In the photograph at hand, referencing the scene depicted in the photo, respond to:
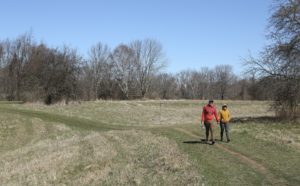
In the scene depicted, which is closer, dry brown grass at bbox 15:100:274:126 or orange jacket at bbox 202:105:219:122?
orange jacket at bbox 202:105:219:122

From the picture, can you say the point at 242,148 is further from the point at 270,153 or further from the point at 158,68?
the point at 158,68

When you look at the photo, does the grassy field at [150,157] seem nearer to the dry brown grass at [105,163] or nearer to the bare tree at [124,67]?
the dry brown grass at [105,163]

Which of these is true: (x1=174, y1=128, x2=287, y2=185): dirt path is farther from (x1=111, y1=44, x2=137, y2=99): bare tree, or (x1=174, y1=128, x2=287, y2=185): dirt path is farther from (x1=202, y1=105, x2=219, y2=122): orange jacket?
(x1=111, y1=44, x2=137, y2=99): bare tree

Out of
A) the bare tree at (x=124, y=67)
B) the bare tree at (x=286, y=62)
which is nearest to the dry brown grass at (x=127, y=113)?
the bare tree at (x=286, y=62)

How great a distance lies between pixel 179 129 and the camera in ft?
104

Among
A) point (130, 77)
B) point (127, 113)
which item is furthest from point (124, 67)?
point (127, 113)

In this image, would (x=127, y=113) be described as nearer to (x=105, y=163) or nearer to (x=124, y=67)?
(x=105, y=163)

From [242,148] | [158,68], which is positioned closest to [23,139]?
[242,148]

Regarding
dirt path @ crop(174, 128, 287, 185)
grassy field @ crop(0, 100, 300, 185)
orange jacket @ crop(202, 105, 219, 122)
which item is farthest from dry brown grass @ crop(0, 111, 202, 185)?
dirt path @ crop(174, 128, 287, 185)

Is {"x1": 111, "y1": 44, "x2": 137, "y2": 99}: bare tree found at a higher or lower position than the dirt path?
higher

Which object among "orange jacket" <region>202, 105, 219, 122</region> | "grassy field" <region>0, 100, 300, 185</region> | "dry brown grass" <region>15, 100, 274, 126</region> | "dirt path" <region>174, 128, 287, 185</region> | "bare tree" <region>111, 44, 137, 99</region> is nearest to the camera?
"dirt path" <region>174, 128, 287, 185</region>

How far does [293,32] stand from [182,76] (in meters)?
114

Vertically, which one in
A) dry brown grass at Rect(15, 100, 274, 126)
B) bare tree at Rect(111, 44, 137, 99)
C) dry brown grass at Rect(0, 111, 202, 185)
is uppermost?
bare tree at Rect(111, 44, 137, 99)

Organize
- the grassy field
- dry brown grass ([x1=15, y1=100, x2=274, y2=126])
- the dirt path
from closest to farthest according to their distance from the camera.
Result: the dirt path, the grassy field, dry brown grass ([x1=15, y1=100, x2=274, y2=126])
